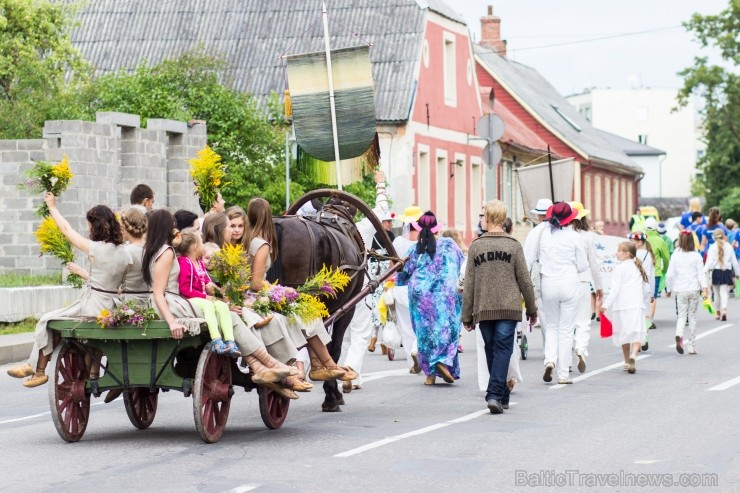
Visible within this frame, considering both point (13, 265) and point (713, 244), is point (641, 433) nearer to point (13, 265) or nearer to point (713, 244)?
point (13, 265)

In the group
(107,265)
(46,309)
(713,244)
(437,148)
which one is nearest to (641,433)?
(107,265)

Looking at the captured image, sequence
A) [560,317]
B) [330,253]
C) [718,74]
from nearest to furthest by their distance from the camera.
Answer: [330,253] → [560,317] → [718,74]

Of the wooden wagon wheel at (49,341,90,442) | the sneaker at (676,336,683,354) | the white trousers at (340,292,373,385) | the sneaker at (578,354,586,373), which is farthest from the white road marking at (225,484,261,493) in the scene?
the sneaker at (676,336,683,354)

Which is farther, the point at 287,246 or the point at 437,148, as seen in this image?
the point at 437,148

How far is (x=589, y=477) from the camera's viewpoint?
9148 millimetres

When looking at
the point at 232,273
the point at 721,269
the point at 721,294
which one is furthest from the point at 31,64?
the point at 232,273

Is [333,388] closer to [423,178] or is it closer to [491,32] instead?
[423,178]

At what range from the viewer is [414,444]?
10.7 metres

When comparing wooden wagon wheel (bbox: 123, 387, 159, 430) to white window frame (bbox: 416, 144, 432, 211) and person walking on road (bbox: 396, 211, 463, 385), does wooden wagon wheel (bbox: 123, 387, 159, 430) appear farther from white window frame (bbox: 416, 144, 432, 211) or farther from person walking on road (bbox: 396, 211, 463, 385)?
white window frame (bbox: 416, 144, 432, 211)

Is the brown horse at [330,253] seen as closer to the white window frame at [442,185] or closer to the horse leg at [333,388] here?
the horse leg at [333,388]

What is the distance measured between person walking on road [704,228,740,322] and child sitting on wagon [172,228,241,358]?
17.4 metres

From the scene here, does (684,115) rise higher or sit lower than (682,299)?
higher

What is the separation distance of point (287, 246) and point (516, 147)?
40.1m

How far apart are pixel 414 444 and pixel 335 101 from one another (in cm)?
928
